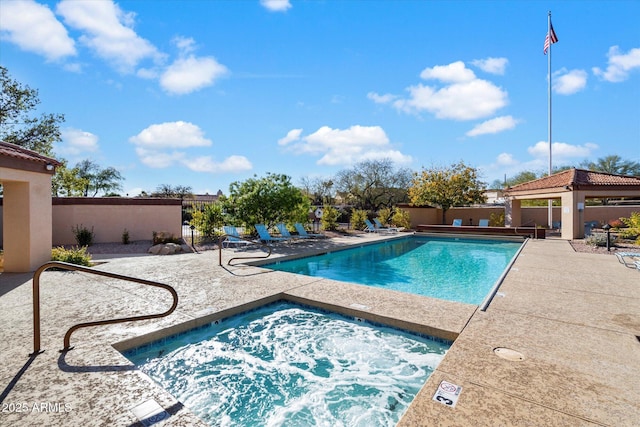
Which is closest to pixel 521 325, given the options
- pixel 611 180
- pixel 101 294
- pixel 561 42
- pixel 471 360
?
pixel 471 360

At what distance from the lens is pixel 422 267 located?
1102 centimetres

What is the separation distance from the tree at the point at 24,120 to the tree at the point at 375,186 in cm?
2310

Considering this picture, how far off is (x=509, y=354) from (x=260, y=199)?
12.3 metres

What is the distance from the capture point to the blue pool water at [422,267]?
832 centimetres

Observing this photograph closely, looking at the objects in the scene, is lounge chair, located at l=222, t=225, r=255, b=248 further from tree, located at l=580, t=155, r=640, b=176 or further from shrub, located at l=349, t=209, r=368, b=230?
tree, located at l=580, t=155, r=640, b=176

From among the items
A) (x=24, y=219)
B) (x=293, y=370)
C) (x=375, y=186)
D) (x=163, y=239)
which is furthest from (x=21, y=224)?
(x=375, y=186)

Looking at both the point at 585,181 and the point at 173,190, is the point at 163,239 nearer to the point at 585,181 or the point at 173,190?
the point at 585,181

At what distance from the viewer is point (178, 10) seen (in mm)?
9945

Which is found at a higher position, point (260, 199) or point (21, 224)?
point (260, 199)

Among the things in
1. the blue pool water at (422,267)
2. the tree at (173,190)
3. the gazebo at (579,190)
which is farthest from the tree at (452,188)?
the tree at (173,190)

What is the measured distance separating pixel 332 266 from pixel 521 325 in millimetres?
7220

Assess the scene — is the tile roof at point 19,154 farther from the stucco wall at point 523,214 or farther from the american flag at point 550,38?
the american flag at point 550,38

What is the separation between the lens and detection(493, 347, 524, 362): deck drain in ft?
11.0

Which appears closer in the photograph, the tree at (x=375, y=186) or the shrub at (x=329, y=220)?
the shrub at (x=329, y=220)
